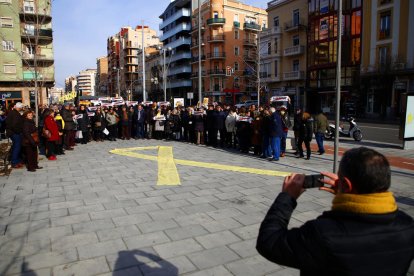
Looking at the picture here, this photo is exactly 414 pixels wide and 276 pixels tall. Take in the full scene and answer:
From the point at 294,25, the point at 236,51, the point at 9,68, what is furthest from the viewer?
the point at 236,51

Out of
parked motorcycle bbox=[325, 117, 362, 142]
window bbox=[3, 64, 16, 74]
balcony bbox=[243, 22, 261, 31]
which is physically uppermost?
balcony bbox=[243, 22, 261, 31]

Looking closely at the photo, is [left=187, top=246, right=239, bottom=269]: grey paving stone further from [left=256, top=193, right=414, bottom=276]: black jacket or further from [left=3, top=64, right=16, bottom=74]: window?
[left=3, top=64, right=16, bottom=74]: window

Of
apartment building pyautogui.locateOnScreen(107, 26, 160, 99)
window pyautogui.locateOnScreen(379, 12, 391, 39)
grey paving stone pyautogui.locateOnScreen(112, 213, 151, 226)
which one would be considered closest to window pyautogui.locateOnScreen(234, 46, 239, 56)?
window pyautogui.locateOnScreen(379, 12, 391, 39)

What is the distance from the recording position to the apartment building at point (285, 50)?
47656 millimetres

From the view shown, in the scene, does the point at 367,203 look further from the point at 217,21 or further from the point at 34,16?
the point at 217,21

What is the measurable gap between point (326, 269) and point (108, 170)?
356 inches

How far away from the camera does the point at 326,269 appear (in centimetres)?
170

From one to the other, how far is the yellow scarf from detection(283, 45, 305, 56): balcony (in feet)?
160

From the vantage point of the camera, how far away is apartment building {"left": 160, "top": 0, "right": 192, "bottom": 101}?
232ft

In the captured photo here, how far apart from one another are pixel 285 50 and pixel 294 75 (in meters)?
4.50

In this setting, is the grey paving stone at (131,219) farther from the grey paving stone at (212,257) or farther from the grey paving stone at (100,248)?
the grey paving stone at (212,257)

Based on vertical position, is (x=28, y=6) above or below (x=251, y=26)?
below

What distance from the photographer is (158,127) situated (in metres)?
17.7

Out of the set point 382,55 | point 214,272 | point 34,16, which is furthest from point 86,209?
point 382,55
